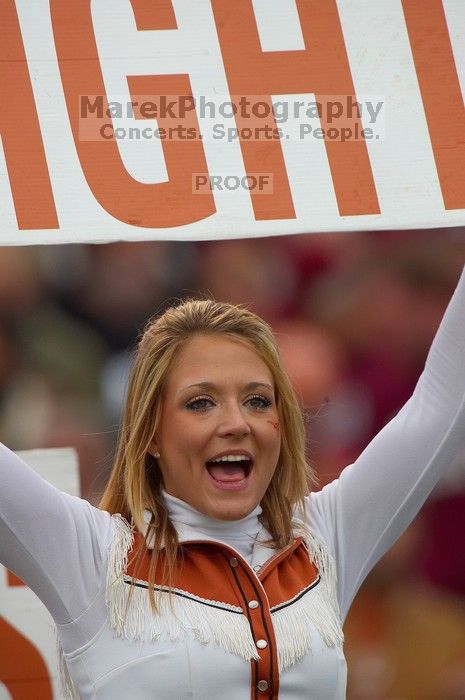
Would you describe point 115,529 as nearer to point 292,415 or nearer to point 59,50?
point 292,415

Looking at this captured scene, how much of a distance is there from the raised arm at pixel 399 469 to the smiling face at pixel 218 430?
101 mm

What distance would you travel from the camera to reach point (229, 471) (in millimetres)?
1177

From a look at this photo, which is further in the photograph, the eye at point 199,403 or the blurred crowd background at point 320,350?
the blurred crowd background at point 320,350

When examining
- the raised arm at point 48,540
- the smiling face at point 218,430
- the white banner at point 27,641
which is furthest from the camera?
the white banner at point 27,641

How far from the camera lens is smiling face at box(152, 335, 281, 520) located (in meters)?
1.16

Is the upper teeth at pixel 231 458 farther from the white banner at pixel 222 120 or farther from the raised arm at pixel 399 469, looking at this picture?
the white banner at pixel 222 120

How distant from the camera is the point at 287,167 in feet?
5.67

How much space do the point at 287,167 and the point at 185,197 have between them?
0.17 m

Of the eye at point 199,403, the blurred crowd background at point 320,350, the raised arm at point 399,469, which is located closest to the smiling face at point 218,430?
the eye at point 199,403

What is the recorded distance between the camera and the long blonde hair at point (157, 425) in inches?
46.8

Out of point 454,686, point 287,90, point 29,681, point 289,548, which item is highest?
point 287,90

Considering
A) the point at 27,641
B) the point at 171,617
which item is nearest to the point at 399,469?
the point at 171,617

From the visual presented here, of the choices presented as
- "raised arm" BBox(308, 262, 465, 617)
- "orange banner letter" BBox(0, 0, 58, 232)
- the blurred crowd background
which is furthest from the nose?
"orange banner letter" BBox(0, 0, 58, 232)

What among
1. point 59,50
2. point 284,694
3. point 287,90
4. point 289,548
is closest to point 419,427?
point 289,548
